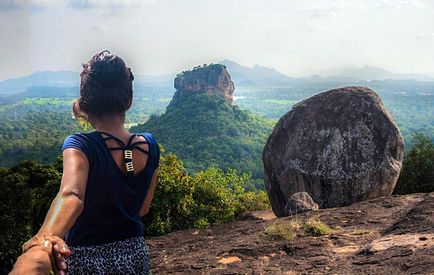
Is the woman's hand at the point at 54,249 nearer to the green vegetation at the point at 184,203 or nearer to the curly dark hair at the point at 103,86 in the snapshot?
the curly dark hair at the point at 103,86

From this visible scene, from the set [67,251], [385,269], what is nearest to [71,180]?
[67,251]

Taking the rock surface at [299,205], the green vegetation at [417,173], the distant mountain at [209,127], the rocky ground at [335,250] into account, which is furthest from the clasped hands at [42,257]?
the distant mountain at [209,127]

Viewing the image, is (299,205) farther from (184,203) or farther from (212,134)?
(212,134)

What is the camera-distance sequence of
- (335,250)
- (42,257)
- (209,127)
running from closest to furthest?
(42,257) → (335,250) → (209,127)

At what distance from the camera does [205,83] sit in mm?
112000

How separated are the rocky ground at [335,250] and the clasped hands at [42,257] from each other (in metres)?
4.29

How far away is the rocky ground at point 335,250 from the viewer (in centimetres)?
561

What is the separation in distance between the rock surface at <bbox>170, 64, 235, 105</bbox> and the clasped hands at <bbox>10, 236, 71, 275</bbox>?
108885 millimetres

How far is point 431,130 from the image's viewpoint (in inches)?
4653

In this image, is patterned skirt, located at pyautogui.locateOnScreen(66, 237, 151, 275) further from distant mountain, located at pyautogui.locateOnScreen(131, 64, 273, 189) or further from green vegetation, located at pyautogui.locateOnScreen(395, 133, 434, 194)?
distant mountain, located at pyautogui.locateOnScreen(131, 64, 273, 189)

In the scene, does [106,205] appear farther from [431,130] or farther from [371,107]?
[431,130]

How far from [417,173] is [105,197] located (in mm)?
18476

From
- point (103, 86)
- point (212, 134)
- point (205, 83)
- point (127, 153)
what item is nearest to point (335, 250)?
point (127, 153)

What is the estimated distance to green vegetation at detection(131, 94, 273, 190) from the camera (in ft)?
245
